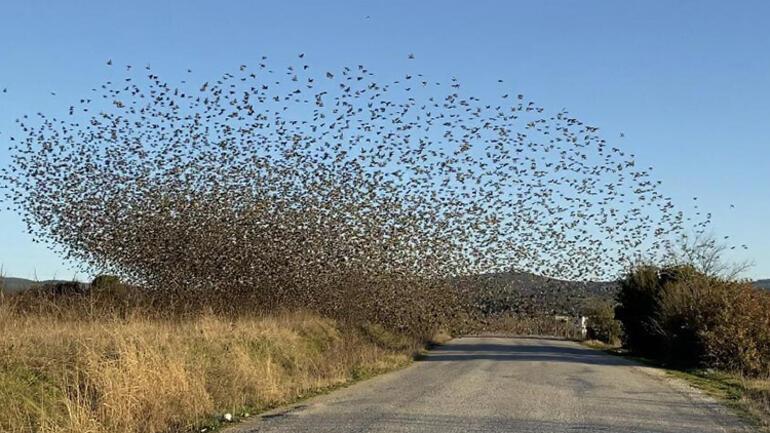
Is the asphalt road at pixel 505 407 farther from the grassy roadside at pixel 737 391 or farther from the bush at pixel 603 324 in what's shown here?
the bush at pixel 603 324

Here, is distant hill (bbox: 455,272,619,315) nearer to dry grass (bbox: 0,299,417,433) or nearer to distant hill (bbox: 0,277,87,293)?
dry grass (bbox: 0,299,417,433)

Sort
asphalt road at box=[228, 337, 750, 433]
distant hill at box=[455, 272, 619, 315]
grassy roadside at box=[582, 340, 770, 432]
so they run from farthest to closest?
distant hill at box=[455, 272, 619, 315]
grassy roadside at box=[582, 340, 770, 432]
asphalt road at box=[228, 337, 750, 433]

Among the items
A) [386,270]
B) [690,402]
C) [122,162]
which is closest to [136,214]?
[122,162]

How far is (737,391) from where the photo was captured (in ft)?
70.9

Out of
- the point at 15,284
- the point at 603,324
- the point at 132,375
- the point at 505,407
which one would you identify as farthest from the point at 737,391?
the point at 603,324

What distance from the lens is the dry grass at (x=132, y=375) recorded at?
1211cm

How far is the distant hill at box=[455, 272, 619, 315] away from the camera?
43094mm

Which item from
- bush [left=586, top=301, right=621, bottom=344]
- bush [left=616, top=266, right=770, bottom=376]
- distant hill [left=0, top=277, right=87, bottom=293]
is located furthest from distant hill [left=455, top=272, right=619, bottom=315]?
distant hill [left=0, top=277, right=87, bottom=293]

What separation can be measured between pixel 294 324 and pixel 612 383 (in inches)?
467

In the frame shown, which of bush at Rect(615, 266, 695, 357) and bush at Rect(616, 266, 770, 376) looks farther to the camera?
bush at Rect(615, 266, 695, 357)

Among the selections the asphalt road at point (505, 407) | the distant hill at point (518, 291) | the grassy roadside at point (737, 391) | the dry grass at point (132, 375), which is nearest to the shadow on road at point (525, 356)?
the distant hill at point (518, 291)

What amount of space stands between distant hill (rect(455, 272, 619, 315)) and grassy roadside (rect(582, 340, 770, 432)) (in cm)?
1252

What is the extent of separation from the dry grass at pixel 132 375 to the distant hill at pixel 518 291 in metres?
21.2

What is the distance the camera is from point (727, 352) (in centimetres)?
3180
